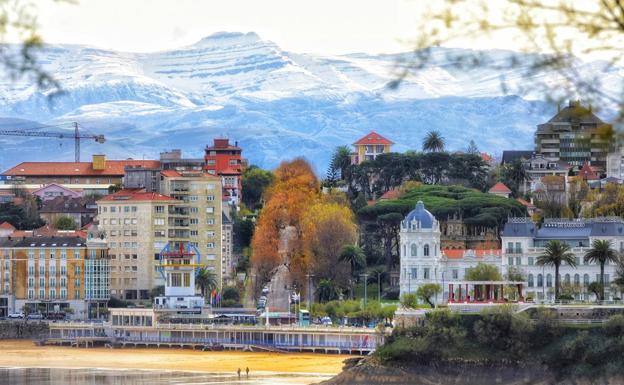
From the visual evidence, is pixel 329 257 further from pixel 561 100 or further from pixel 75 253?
pixel 561 100

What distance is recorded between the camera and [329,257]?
128000 millimetres

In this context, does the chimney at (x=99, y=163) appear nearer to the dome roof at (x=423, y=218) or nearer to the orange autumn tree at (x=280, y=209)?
the orange autumn tree at (x=280, y=209)

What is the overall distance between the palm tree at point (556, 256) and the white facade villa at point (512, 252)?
13.9 feet

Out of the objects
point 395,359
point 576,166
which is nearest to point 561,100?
point 395,359

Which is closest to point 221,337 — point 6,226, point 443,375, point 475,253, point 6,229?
point 475,253

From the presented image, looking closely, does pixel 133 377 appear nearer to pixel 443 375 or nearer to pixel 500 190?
pixel 443 375

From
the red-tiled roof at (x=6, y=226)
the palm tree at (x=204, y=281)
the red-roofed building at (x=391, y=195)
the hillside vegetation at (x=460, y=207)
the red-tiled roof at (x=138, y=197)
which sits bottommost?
the palm tree at (x=204, y=281)

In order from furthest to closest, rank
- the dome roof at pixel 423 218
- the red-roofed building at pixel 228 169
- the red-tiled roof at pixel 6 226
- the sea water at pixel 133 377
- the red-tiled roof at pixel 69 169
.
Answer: the red-tiled roof at pixel 69 169 < the red-roofed building at pixel 228 169 < the red-tiled roof at pixel 6 226 < the dome roof at pixel 423 218 < the sea water at pixel 133 377

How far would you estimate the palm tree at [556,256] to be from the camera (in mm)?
106750

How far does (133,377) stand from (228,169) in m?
95.5

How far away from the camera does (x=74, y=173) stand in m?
182

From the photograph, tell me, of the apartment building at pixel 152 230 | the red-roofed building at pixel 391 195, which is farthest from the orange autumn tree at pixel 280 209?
the red-roofed building at pixel 391 195

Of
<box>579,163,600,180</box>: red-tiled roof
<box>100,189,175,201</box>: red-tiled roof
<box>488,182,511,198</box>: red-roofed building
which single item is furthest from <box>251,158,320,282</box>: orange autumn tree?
<box>579,163,600,180</box>: red-tiled roof

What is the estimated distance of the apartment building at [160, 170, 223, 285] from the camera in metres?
137
